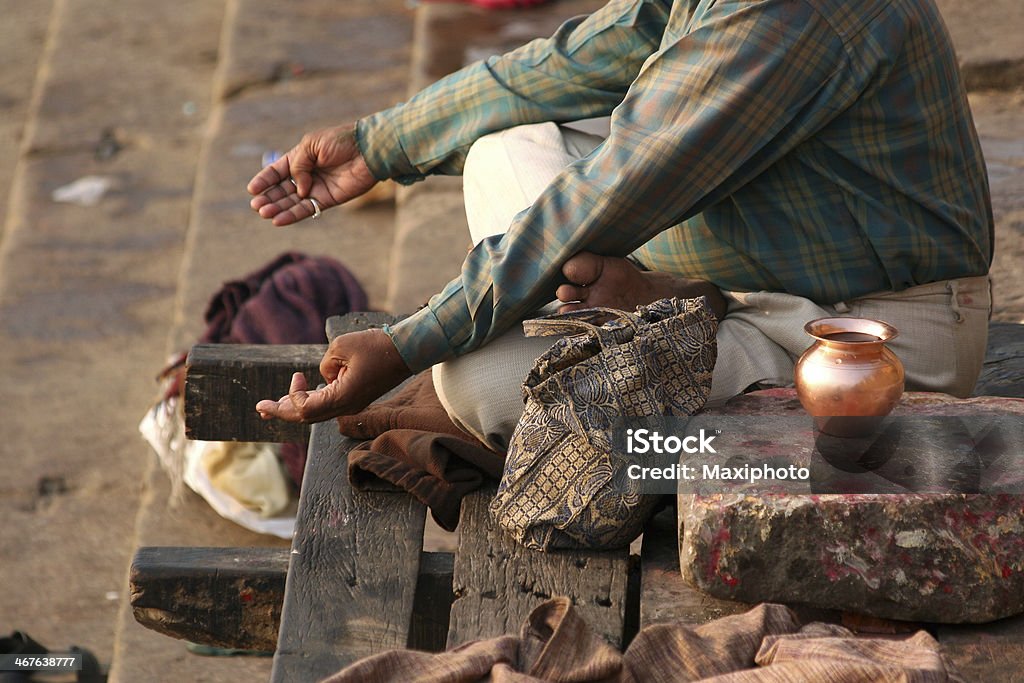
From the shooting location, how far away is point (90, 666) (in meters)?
3.11

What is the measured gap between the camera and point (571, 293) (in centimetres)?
229

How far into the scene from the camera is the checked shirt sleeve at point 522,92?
2.82m

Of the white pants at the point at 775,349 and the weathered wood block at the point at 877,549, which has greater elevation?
the white pants at the point at 775,349

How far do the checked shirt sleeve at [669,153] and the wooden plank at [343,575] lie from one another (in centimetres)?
26

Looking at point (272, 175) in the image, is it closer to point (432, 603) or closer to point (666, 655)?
point (432, 603)

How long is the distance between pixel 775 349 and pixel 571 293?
1.32 feet

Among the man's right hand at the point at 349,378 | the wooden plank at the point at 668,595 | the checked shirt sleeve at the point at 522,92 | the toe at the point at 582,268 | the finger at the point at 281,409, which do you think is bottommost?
the wooden plank at the point at 668,595

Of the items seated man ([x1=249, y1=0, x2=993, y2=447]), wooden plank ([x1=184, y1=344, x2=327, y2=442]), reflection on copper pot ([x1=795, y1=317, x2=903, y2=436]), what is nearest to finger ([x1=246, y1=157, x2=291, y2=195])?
wooden plank ([x1=184, y1=344, x2=327, y2=442])

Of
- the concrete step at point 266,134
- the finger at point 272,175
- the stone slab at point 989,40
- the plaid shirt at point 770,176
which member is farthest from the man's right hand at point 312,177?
the stone slab at point 989,40

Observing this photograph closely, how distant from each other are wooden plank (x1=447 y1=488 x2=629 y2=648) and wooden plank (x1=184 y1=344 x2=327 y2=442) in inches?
30.9

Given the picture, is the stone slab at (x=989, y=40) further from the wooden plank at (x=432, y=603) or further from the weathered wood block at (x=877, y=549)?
the wooden plank at (x=432, y=603)

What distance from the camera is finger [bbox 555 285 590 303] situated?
229 centimetres

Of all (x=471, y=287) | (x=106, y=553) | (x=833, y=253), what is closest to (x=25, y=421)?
(x=106, y=553)

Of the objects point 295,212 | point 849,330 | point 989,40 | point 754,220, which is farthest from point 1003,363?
point 989,40
